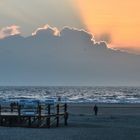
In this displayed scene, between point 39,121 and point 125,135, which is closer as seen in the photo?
point 125,135

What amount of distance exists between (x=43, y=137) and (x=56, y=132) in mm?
3620

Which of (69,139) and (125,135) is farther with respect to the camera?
(125,135)

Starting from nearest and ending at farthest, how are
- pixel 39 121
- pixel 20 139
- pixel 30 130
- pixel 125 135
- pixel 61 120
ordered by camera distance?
pixel 20 139
pixel 125 135
pixel 30 130
pixel 39 121
pixel 61 120

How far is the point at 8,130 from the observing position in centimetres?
4075

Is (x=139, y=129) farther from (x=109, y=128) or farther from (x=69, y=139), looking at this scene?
(x=69, y=139)

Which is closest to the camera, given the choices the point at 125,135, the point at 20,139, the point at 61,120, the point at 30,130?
the point at 20,139

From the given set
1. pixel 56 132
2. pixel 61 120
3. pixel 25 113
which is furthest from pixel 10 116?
pixel 61 120

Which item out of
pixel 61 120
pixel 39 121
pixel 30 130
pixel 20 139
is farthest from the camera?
pixel 61 120

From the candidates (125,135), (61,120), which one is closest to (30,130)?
(125,135)

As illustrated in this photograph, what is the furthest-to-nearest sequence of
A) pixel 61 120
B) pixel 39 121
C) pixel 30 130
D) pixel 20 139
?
1. pixel 61 120
2. pixel 39 121
3. pixel 30 130
4. pixel 20 139

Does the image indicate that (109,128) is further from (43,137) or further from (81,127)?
(43,137)

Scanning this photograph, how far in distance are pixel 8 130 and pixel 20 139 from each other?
5.80 m

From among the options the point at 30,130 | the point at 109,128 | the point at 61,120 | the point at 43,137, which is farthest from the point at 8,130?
the point at 61,120

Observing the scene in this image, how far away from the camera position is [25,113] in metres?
44.8
